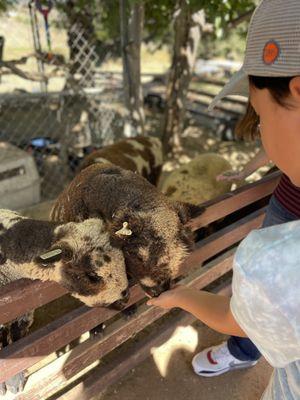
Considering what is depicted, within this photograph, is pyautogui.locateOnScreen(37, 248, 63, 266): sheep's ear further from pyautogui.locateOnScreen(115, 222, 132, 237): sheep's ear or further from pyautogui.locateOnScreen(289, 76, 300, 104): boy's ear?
pyautogui.locateOnScreen(289, 76, 300, 104): boy's ear

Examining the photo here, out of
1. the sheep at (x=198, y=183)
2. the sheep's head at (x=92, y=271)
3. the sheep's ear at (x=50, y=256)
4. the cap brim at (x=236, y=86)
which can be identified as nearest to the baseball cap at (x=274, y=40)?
the cap brim at (x=236, y=86)

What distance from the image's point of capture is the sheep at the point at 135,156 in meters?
4.80

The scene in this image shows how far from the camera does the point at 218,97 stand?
5.95 ft

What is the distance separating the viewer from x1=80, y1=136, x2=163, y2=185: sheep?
4798mm

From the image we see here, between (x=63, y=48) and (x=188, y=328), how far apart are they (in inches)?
581

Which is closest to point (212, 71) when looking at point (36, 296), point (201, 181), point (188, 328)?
point (201, 181)

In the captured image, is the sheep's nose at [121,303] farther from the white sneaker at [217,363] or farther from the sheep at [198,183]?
the sheep at [198,183]

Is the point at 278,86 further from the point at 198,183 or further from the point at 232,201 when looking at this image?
the point at 198,183

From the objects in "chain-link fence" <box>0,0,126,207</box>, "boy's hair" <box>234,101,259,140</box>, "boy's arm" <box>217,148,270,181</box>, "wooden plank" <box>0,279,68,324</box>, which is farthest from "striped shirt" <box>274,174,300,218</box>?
"chain-link fence" <box>0,0,126,207</box>

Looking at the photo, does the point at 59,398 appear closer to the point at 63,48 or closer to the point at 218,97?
the point at 218,97

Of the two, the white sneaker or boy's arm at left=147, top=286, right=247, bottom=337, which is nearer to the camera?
boy's arm at left=147, top=286, right=247, bottom=337

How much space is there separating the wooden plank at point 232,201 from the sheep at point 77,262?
61 cm

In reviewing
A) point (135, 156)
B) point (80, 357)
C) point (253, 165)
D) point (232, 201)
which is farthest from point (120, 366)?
point (135, 156)

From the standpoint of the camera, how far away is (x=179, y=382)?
2.98 metres
